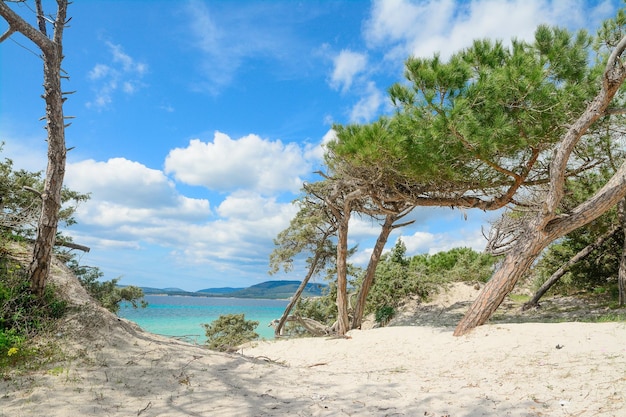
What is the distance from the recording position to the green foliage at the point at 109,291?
10414mm

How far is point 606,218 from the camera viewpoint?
12.0 meters

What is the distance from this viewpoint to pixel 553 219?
24.9ft

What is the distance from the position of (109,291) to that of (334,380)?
864 cm

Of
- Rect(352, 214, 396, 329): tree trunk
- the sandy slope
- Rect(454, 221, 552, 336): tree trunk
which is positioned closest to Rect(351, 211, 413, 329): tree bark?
Rect(352, 214, 396, 329): tree trunk

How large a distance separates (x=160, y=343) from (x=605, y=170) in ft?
37.2

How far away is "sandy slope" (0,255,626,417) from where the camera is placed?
3727 millimetres

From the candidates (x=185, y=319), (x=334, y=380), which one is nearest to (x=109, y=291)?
(x=334, y=380)

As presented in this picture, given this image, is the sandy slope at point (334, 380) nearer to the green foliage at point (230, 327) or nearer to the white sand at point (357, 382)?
the white sand at point (357, 382)

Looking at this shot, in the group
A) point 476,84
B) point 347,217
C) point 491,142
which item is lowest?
point 347,217

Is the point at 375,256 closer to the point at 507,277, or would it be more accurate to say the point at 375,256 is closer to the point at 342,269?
the point at 342,269

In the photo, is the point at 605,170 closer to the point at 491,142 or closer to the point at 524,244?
the point at 524,244

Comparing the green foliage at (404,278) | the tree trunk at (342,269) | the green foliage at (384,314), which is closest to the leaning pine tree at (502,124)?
the tree trunk at (342,269)

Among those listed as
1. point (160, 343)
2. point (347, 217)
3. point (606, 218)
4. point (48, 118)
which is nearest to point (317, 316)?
point (347, 217)

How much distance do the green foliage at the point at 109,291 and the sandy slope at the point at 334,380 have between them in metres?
4.33
